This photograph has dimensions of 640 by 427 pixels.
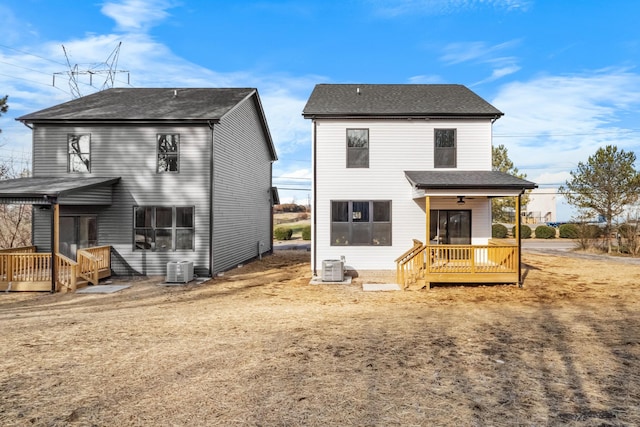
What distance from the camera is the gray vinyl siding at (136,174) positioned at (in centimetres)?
1530

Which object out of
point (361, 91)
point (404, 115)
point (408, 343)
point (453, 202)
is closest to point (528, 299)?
point (453, 202)

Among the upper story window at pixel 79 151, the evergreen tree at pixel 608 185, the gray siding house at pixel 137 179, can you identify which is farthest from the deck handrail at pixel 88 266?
the evergreen tree at pixel 608 185

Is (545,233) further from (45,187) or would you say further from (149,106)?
(45,187)

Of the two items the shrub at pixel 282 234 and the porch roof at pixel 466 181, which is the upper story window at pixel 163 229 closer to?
the porch roof at pixel 466 181

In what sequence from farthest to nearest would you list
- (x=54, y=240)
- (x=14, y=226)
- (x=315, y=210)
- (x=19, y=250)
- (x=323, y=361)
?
(x=14, y=226)
(x=315, y=210)
(x=19, y=250)
(x=54, y=240)
(x=323, y=361)

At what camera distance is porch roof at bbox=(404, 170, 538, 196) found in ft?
42.2

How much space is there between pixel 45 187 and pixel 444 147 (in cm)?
1464

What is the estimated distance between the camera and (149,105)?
16734mm

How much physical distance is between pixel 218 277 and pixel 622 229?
75.7 ft

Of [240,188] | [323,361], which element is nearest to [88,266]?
[240,188]

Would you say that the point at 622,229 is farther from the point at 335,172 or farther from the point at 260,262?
the point at 260,262

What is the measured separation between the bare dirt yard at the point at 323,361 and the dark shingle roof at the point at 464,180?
11.9 ft

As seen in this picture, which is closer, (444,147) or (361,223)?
(361,223)

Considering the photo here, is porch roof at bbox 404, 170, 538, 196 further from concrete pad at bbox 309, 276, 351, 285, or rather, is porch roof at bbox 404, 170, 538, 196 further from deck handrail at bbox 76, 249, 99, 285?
deck handrail at bbox 76, 249, 99, 285
